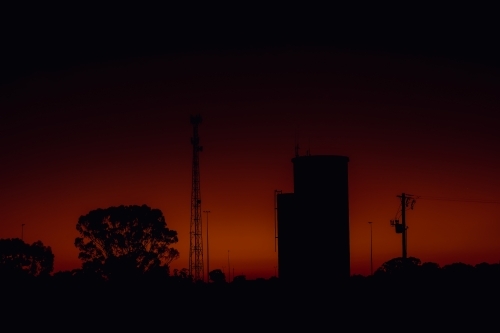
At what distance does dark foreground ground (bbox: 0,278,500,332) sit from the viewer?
3759cm

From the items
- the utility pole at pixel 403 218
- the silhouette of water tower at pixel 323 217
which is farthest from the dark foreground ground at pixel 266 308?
the utility pole at pixel 403 218

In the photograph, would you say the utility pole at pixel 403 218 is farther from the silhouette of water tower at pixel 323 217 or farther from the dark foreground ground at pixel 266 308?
the silhouette of water tower at pixel 323 217

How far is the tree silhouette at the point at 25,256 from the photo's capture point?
259 feet

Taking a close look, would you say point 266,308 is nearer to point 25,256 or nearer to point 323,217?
point 323,217

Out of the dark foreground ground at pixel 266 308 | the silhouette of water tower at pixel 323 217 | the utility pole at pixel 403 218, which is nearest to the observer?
the dark foreground ground at pixel 266 308

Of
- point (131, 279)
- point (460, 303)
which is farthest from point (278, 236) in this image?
point (131, 279)

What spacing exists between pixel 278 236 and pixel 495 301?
15.8m

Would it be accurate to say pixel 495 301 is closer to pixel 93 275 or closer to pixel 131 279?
pixel 131 279

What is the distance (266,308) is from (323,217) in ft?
21.6

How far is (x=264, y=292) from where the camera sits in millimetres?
51094

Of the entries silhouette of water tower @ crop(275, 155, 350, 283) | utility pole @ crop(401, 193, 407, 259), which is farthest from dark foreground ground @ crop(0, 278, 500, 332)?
utility pole @ crop(401, 193, 407, 259)

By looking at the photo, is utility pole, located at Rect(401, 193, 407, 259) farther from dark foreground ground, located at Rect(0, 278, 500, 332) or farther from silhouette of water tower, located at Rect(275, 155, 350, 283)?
silhouette of water tower, located at Rect(275, 155, 350, 283)

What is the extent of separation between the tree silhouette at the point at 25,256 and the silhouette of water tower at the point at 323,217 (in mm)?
42361

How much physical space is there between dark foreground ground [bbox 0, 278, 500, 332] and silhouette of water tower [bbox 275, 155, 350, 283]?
1.08 m
